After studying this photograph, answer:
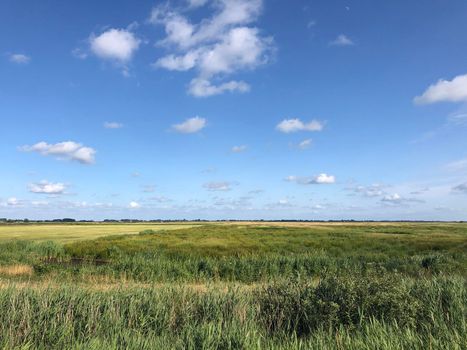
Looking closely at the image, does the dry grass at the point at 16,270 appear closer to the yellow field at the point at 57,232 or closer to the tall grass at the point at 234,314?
the tall grass at the point at 234,314

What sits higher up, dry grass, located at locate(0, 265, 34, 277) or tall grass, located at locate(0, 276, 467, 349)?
tall grass, located at locate(0, 276, 467, 349)

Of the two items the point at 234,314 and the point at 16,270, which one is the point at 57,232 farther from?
the point at 234,314

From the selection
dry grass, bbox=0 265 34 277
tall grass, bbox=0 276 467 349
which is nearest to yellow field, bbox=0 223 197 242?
dry grass, bbox=0 265 34 277

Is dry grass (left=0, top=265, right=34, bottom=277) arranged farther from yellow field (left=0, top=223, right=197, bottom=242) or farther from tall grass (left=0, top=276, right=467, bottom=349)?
yellow field (left=0, top=223, right=197, bottom=242)

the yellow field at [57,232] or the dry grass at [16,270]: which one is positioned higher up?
the yellow field at [57,232]

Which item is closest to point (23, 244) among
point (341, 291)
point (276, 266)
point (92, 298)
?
point (276, 266)

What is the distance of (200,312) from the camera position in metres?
9.39

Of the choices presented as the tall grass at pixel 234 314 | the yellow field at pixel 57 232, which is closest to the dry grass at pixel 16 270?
the tall grass at pixel 234 314

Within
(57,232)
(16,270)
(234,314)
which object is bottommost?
(16,270)

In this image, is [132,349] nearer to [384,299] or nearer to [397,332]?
[397,332]

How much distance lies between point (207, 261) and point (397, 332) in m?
19.5

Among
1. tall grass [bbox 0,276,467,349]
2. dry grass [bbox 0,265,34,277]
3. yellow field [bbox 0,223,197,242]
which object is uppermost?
yellow field [bbox 0,223,197,242]

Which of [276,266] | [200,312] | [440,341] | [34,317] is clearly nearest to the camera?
[440,341]

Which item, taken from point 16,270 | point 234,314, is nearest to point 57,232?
point 16,270
